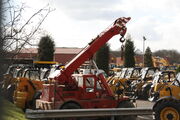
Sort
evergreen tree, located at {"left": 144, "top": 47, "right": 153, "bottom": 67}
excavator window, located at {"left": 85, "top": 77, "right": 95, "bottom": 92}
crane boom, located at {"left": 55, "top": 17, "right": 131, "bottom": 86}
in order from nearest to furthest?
excavator window, located at {"left": 85, "top": 77, "right": 95, "bottom": 92} < crane boom, located at {"left": 55, "top": 17, "right": 131, "bottom": 86} < evergreen tree, located at {"left": 144, "top": 47, "right": 153, "bottom": 67}

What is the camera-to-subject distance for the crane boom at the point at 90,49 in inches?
553

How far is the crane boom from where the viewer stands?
553 inches

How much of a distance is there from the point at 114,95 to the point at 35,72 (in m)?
6.70

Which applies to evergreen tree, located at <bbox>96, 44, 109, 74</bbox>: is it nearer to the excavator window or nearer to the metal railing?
the excavator window

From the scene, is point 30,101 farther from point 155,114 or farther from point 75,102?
point 155,114

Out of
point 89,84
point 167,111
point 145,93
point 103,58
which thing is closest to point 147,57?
point 103,58

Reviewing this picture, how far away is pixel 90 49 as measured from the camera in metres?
14.5

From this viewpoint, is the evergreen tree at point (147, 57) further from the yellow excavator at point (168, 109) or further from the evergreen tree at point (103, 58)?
the yellow excavator at point (168, 109)

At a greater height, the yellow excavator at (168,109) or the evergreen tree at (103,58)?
the evergreen tree at (103,58)

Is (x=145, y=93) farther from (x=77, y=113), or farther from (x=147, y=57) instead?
(x=147, y=57)

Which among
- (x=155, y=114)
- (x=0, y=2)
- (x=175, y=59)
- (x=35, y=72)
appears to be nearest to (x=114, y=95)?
(x=155, y=114)

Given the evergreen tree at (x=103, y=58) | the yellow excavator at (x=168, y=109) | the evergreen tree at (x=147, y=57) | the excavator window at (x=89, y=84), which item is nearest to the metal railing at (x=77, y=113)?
the yellow excavator at (x=168, y=109)

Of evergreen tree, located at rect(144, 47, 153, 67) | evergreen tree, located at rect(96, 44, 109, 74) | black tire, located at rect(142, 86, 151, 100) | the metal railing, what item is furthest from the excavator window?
evergreen tree, located at rect(144, 47, 153, 67)

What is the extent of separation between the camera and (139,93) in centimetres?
2489
